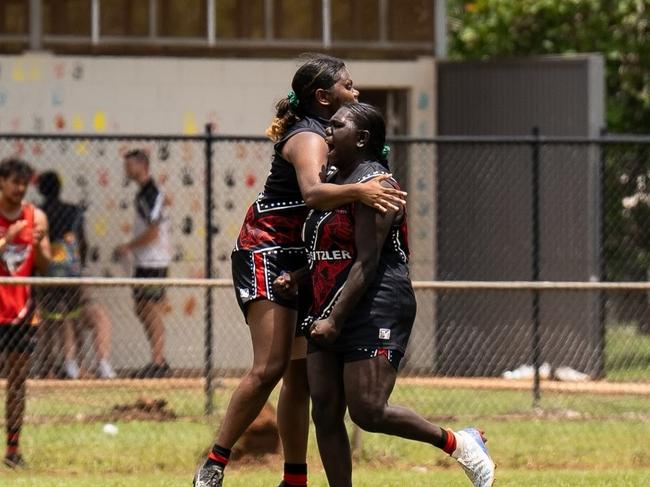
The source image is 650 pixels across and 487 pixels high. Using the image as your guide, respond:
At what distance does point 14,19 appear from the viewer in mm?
13836

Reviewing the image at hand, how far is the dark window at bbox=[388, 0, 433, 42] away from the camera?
14789 mm

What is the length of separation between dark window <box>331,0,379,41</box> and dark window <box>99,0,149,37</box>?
5.91ft

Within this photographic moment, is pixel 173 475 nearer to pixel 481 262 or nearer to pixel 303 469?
pixel 303 469

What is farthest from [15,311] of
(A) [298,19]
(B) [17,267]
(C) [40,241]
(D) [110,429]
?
(A) [298,19]

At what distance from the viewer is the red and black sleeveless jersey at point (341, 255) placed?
275 inches

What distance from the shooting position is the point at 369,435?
10.5 meters

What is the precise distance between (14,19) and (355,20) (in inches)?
125

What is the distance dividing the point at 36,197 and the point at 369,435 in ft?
14.3

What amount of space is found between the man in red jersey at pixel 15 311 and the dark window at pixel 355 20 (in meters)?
5.41

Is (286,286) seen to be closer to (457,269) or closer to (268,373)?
(268,373)

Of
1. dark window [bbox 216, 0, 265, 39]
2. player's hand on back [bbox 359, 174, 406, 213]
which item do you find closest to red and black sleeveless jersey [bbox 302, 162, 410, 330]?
player's hand on back [bbox 359, 174, 406, 213]

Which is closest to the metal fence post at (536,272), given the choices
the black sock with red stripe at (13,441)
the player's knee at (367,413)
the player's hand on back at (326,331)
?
the black sock with red stripe at (13,441)

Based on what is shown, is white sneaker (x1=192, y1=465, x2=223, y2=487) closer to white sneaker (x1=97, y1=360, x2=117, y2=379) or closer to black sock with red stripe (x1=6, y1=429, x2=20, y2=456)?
black sock with red stripe (x1=6, y1=429, x2=20, y2=456)

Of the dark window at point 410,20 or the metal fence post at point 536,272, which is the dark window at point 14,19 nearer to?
the dark window at point 410,20
